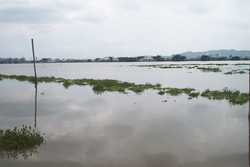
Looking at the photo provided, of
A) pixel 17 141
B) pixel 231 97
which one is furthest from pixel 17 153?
pixel 231 97

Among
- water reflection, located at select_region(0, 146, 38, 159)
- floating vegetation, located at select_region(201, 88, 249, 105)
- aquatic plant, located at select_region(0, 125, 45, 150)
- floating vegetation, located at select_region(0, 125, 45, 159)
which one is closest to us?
water reflection, located at select_region(0, 146, 38, 159)

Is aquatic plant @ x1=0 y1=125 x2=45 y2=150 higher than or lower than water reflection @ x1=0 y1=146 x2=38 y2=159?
higher

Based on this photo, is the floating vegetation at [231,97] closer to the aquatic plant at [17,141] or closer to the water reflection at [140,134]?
the water reflection at [140,134]

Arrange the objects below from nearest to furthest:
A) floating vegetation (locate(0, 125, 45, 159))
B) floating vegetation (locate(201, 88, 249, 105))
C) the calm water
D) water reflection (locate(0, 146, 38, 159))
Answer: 1. the calm water
2. water reflection (locate(0, 146, 38, 159))
3. floating vegetation (locate(0, 125, 45, 159))
4. floating vegetation (locate(201, 88, 249, 105))

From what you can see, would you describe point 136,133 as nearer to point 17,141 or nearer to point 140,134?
point 140,134

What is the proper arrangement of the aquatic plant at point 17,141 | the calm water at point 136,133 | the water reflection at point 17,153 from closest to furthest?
the calm water at point 136,133 < the water reflection at point 17,153 < the aquatic plant at point 17,141

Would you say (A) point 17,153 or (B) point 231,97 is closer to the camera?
(A) point 17,153

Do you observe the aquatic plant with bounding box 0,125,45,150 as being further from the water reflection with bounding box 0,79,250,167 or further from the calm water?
the water reflection with bounding box 0,79,250,167

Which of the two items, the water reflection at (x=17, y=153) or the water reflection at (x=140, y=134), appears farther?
the water reflection at (x=17, y=153)

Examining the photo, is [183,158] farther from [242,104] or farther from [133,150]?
[242,104]

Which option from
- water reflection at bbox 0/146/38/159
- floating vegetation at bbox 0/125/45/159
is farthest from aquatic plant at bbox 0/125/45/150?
water reflection at bbox 0/146/38/159

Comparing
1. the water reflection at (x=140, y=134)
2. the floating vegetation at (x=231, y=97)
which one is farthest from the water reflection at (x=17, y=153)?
the floating vegetation at (x=231, y=97)

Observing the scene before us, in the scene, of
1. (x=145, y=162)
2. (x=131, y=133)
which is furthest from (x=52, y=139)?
(x=145, y=162)

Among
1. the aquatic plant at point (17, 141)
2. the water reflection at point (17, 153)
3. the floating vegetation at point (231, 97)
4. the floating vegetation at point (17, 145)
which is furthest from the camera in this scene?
the floating vegetation at point (231, 97)
